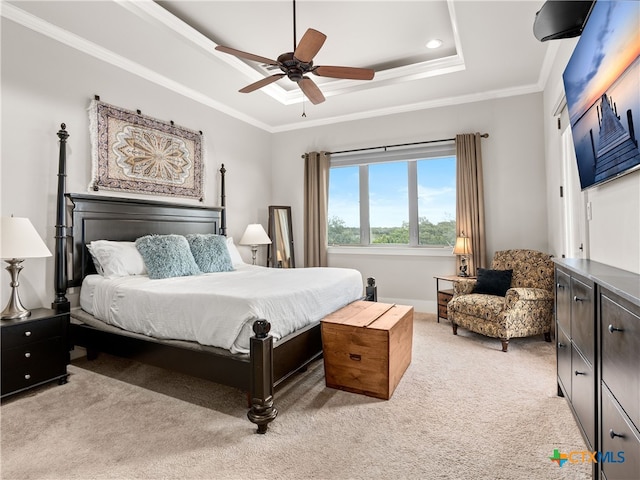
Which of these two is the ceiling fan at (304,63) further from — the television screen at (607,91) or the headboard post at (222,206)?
the headboard post at (222,206)

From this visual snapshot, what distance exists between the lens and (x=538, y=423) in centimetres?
201

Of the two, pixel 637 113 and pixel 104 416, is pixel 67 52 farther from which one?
pixel 637 113

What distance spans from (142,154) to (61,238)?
123 cm

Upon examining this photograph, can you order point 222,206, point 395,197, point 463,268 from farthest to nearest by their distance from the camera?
point 395,197 < point 222,206 < point 463,268

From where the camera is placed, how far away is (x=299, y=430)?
1979 mm

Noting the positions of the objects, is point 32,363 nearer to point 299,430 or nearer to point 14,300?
point 14,300

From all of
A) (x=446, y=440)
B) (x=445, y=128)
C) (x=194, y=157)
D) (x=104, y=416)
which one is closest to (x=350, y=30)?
(x=445, y=128)

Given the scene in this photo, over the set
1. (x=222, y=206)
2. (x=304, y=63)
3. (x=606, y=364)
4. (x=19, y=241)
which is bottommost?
(x=606, y=364)

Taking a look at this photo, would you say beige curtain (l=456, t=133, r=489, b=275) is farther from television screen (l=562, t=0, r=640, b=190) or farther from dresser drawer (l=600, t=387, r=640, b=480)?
dresser drawer (l=600, t=387, r=640, b=480)

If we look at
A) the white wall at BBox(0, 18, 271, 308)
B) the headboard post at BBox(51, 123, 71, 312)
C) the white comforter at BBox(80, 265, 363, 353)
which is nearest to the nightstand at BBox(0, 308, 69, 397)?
the headboard post at BBox(51, 123, 71, 312)

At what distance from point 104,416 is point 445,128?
4.72 m

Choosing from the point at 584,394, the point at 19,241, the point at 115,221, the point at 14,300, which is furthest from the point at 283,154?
the point at 584,394

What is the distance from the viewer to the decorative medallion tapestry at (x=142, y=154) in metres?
3.29

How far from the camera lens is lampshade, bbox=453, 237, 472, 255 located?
4.18 metres
